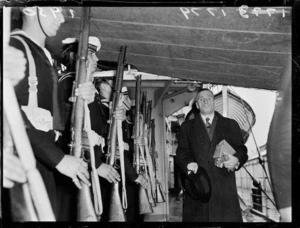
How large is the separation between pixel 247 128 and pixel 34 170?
→ 3.28ft

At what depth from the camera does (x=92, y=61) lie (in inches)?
83.7

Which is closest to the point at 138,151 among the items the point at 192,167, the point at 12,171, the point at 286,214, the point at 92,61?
the point at 192,167

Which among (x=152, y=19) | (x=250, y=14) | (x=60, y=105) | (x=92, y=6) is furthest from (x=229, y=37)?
(x=60, y=105)

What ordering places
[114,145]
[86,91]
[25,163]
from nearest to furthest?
[25,163], [86,91], [114,145]

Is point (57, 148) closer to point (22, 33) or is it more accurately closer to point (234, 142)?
point (22, 33)

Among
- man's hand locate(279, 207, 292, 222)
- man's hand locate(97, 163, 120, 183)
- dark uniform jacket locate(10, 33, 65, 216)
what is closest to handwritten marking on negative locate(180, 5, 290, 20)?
dark uniform jacket locate(10, 33, 65, 216)

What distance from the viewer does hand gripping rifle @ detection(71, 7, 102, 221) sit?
1927 millimetres

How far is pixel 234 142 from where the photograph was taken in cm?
221

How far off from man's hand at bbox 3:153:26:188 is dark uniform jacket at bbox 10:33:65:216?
86 millimetres

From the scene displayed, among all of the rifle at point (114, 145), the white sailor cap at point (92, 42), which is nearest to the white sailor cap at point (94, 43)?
the white sailor cap at point (92, 42)

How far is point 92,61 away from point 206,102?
23.0 inches

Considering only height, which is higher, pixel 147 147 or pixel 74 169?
pixel 147 147

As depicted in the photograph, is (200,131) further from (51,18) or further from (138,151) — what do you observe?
(51,18)

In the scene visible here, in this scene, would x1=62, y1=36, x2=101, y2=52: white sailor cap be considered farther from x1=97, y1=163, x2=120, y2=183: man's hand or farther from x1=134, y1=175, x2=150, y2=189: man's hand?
x1=134, y1=175, x2=150, y2=189: man's hand
